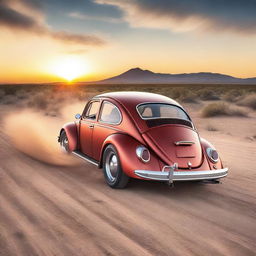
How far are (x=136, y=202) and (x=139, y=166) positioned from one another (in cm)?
58

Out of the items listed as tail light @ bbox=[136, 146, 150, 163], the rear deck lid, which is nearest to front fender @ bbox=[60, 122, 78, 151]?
the rear deck lid

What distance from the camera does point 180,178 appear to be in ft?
18.2

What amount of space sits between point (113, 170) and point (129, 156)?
70 cm

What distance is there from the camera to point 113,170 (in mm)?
6336

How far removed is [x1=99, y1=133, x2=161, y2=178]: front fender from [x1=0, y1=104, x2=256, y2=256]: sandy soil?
52 centimetres

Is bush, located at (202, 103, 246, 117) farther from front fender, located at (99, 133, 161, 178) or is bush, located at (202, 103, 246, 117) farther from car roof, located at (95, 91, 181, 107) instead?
front fender, located at (99, 133, 161, 178)

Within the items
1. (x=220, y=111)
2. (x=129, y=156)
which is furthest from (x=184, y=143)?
(x=220, y=111)

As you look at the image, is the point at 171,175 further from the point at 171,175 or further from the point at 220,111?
the point at 220,111

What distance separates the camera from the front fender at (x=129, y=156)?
18.6 ft

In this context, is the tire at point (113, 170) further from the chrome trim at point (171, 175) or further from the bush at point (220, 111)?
the bush at point (220, 111)

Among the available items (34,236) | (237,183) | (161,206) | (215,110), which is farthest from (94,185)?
(215,110)

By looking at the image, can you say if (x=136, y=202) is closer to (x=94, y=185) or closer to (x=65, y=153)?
(x=94, y=185)

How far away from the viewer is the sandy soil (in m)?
3.95

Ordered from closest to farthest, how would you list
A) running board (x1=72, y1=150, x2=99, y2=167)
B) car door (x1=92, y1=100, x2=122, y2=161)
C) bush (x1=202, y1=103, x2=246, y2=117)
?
car door (x1=92, y1=100, x2=122, y2=161) < running board (x1=72, y1=150, x2=99, y2=167) < bush (x1=202, y1=103, x2=246, y2=117)
